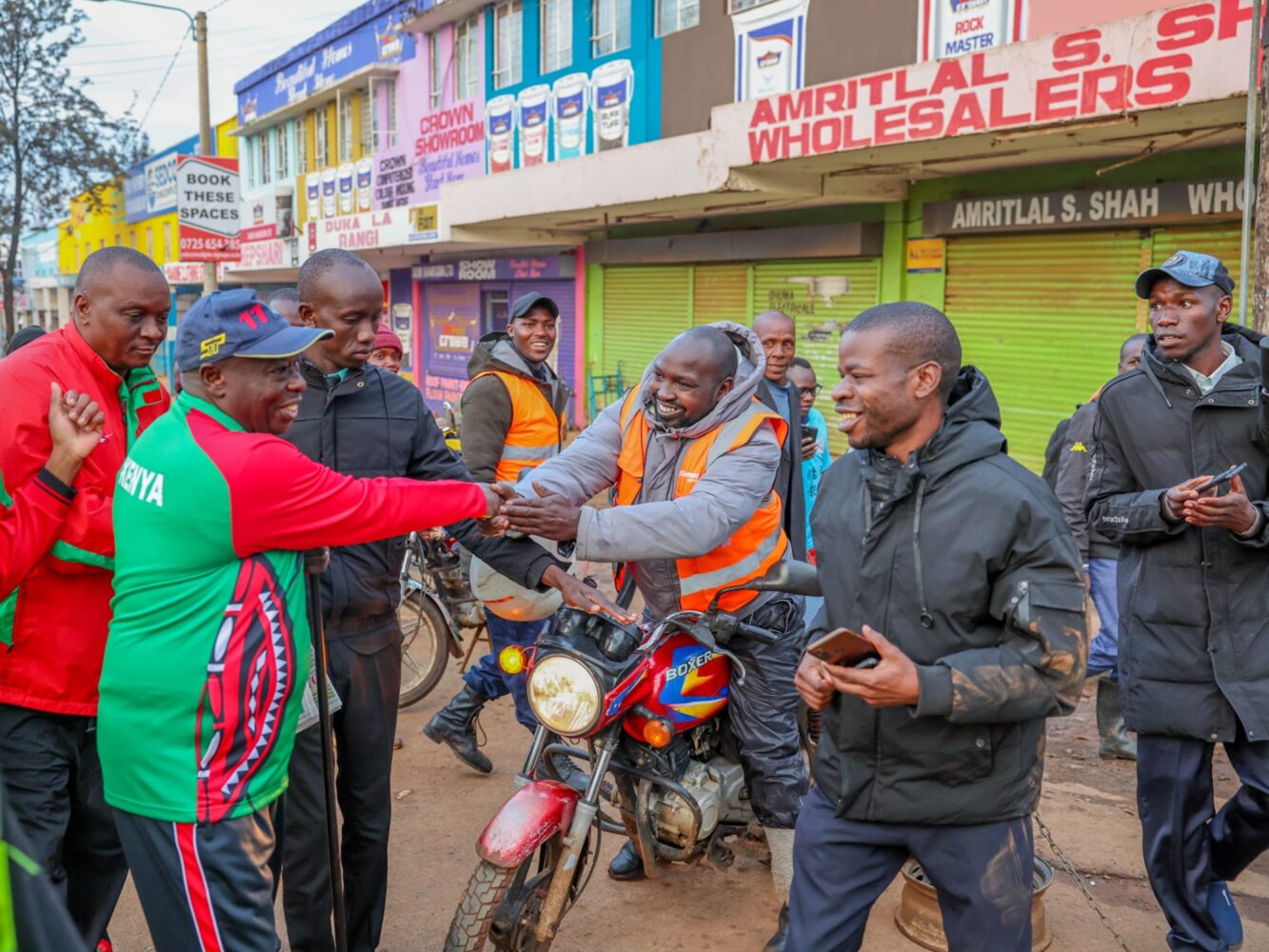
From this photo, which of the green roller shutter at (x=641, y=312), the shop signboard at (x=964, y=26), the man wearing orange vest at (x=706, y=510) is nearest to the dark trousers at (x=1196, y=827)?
the man wearing orange vest at (x=706, y=510)

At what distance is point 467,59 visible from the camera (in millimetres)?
18719

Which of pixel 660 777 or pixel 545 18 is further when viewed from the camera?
pixel 545 18

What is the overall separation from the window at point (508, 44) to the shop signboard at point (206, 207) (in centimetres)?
688

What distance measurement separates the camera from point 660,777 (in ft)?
11.3

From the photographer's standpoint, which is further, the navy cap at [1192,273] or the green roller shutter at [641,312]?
the green roller shutter at [641,312]

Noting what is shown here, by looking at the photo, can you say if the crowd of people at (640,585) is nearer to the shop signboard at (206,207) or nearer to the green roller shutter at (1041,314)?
the green roller shutter at (1041,314)

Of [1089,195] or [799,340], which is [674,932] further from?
[799,340]

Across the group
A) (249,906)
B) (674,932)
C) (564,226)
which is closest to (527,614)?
(674,932)

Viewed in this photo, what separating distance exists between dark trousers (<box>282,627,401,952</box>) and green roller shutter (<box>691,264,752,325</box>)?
1074 centimetres

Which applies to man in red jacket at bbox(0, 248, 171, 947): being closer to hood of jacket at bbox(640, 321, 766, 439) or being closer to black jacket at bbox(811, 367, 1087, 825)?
hood of jacket at bbox(640, 321, 766, 439)

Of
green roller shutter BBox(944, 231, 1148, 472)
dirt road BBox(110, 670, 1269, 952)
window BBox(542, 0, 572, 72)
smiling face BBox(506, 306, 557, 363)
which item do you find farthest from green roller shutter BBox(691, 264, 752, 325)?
dirt road BBox(110, 670, 1269, 952)

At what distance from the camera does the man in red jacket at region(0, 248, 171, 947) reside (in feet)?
9.67

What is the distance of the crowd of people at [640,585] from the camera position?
7.96 feet

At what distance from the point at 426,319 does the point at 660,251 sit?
28.0ft
